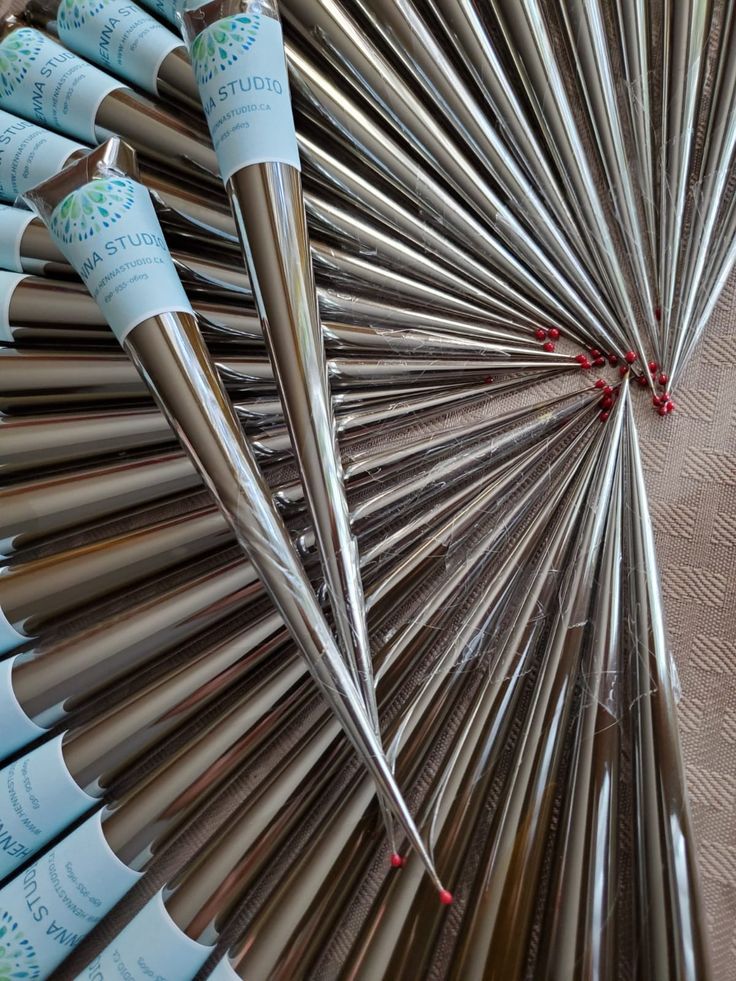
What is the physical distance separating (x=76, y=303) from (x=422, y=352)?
16cm

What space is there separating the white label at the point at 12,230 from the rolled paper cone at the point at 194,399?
0.07 metres

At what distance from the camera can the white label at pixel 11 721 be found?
33 cm

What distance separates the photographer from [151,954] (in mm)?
297

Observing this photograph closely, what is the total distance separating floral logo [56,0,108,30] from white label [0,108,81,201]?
0.06 m

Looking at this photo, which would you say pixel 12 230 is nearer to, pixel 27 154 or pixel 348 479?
pixel 27 154

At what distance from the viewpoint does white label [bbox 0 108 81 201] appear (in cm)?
38

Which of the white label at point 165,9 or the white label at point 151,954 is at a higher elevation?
the white label at point 165,9

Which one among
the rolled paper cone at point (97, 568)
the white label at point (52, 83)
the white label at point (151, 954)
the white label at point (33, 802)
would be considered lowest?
the white label at point (151, 954)

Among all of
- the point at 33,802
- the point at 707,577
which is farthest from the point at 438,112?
the point at 33,802

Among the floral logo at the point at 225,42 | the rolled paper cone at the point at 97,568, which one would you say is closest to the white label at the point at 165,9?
the floral logo at the point at 225,42

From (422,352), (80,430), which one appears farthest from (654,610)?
(80,430)

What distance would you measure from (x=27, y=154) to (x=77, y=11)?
0.28 feet

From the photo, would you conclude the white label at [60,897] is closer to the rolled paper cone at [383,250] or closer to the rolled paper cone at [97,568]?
the rolled paper cone at [97,568]

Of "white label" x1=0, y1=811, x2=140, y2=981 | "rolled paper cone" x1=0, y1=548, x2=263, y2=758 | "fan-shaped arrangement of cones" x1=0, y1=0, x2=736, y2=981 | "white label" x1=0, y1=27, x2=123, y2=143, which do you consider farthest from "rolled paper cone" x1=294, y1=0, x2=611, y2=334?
"white label" x1=0, y1=811, x2=140, y2=981
